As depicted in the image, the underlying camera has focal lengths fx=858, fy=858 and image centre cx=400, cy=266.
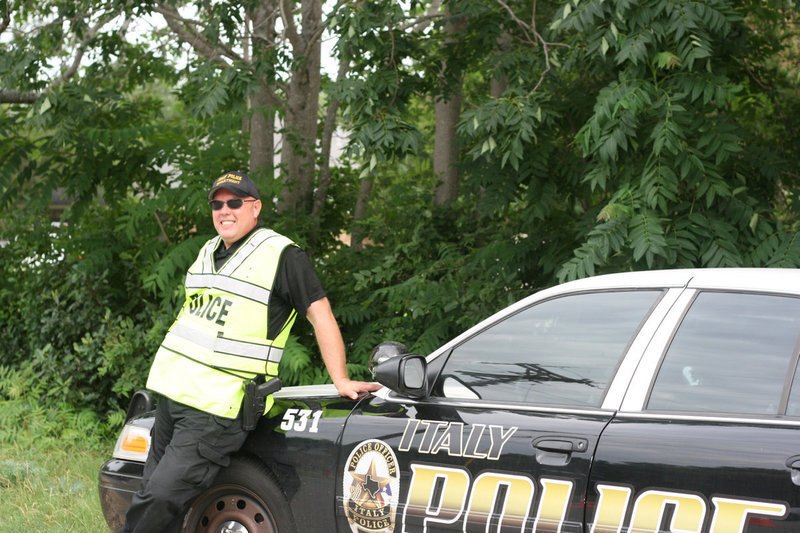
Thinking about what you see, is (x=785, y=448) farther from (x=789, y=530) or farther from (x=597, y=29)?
(x=597, y=29)

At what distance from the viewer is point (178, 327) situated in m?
3.79

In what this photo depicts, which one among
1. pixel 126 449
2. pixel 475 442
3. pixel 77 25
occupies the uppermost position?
pixel 77 25

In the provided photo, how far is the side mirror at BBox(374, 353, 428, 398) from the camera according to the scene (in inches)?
129

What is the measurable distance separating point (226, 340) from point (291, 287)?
357mm

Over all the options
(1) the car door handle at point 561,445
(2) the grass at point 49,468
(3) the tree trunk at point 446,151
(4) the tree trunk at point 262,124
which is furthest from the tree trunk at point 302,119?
(1) the car door handle at point 561,445

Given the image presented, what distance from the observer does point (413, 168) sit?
32.4ft

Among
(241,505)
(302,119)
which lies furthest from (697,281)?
(302,119)

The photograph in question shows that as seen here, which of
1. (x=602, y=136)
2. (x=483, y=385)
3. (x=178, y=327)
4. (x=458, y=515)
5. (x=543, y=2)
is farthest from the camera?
(x=543, y=2)

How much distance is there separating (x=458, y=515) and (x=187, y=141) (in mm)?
5283

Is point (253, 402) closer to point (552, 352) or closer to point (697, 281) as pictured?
point (552, 352)

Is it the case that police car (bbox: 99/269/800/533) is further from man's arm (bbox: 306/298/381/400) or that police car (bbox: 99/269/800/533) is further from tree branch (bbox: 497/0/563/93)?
tree branch (bbox: 497/0/563/93)

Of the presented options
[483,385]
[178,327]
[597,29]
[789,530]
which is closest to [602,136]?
[597,29]

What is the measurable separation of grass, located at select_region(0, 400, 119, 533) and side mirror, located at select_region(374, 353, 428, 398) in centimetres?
262

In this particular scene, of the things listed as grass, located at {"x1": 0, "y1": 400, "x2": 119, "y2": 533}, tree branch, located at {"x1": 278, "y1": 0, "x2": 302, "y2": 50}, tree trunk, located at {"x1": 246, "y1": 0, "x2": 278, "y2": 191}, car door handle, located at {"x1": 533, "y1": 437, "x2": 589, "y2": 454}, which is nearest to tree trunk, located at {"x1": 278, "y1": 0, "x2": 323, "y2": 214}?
tree branch, located at {"x1": 278, "y1": 0, "x2": 302, "y2": 50}
